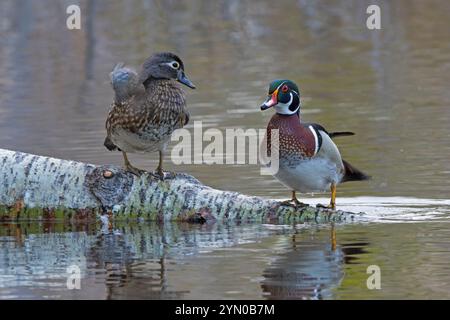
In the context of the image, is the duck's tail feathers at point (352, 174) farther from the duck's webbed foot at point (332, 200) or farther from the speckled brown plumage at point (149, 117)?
the speckled brown plumage at point (149, 117)

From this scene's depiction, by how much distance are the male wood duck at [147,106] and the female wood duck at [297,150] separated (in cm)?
80

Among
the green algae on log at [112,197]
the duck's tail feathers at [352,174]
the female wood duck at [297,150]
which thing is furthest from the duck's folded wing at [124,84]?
the duck's tail feathers at [352,174]

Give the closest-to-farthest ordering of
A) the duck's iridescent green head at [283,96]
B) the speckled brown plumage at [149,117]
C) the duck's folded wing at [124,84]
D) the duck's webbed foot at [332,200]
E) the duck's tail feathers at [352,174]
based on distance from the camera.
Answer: the speckled brown plumage at [149,117]
the duck's folded wing at [124,84]
the duck's iridescent green head at [283,96]
the duck's webbed foot at [332,200]
the duck's tail feathers at [352,174]

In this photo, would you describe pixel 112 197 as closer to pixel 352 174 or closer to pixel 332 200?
pixel 332 200

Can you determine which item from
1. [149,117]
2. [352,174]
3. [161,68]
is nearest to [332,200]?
[352,174]

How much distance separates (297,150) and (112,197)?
1737mm

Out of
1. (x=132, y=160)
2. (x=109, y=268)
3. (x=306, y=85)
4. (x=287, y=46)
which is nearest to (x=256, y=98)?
(x=306, y=85)

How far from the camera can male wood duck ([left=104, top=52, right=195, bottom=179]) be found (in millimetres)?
11141

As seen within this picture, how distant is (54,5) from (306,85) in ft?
41.1

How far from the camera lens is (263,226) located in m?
11.3

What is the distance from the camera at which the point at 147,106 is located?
36.6 ft

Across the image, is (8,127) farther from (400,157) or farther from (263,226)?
(263,226)

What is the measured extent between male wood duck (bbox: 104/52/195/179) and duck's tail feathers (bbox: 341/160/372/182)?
156cm

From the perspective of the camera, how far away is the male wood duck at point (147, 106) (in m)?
11.1
